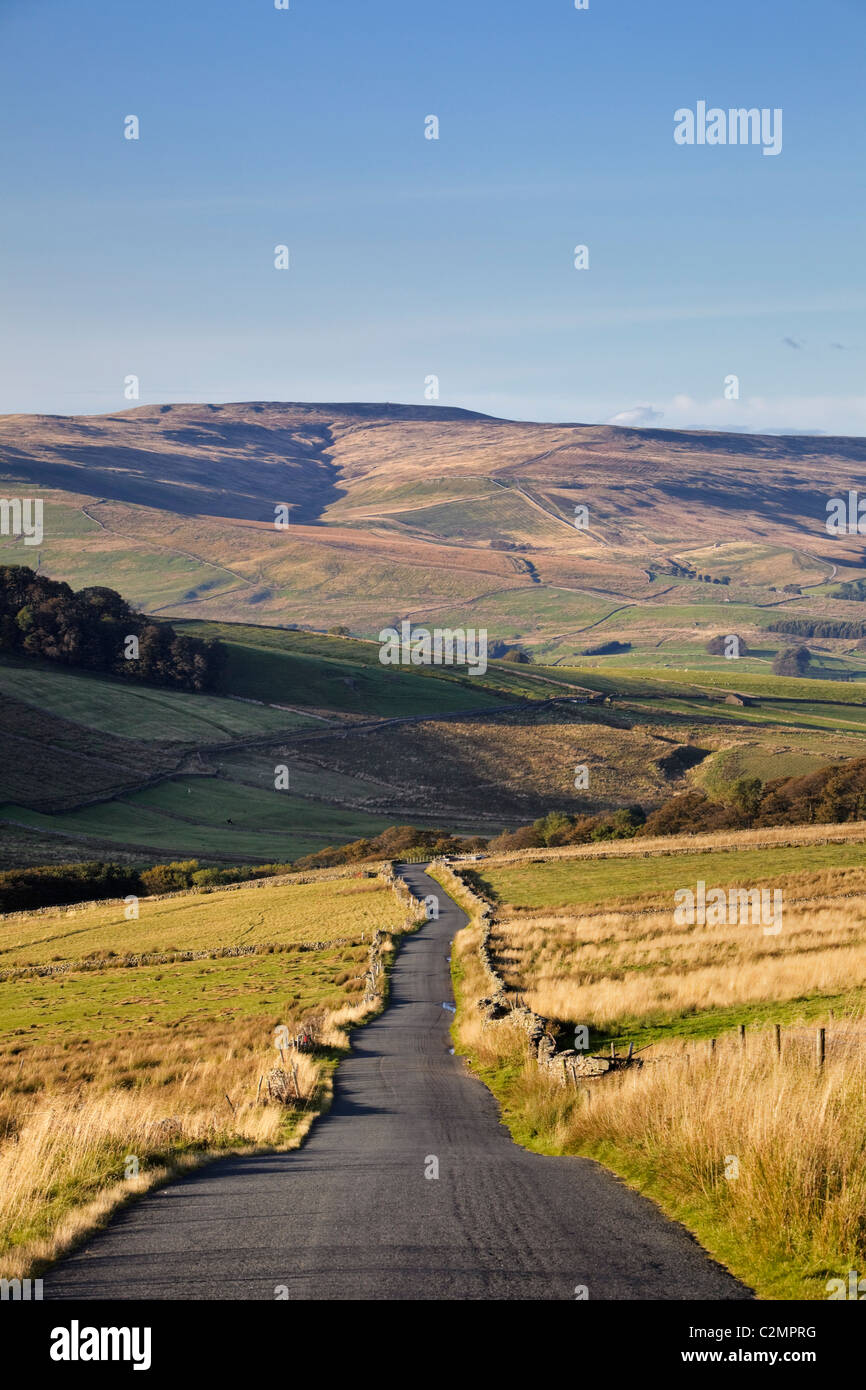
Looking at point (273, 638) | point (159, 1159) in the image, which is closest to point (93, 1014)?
point (159, 1159)

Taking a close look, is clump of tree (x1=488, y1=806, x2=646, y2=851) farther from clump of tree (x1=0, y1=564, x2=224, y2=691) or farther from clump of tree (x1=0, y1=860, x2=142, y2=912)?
clump of tree (x1=0, y1=564, x2=224, y2=691)

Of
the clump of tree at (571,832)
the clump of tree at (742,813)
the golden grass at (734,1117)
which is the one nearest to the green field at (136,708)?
the clump of tree at (571,832)

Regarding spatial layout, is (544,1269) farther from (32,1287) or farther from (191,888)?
(191,888)

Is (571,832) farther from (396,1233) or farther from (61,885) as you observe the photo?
(396,1233)

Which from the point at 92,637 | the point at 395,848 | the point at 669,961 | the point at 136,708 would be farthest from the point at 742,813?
the point at 92,637

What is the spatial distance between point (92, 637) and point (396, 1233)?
470ft

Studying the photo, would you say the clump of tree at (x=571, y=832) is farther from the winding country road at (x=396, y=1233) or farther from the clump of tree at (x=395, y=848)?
the winding country road at (x=396, y=1233)

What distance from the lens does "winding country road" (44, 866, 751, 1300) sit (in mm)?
7855

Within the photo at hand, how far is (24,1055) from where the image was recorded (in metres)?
26.2

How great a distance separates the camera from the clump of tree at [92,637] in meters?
141

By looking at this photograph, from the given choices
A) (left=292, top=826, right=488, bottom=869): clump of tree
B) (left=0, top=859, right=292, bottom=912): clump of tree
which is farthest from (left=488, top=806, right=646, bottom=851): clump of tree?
(left=0, top=859, right=292, bottom=912): clump of tree

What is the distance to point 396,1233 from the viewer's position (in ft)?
30.0

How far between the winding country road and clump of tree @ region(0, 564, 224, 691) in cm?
13569

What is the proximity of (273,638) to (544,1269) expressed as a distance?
185660 millimetres
